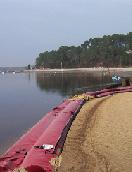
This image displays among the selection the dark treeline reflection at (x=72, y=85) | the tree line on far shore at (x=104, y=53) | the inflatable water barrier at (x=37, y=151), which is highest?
the tree line on far shore at (x=104, y=53)

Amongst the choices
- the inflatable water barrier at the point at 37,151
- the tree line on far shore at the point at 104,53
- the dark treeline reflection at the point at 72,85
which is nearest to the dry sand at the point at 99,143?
the inflatable water barrier at the point at 37,151

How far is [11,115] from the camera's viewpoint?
1141 inches

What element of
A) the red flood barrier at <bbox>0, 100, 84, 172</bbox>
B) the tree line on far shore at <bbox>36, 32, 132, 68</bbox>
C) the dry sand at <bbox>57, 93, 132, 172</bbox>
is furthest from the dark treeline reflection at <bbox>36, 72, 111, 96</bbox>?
the tree line on far shore at <bbox>36, 32, 132, 68</bbox>

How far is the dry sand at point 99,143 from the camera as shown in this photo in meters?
10.6

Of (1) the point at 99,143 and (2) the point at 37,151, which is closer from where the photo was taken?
(2) the point at 37,151

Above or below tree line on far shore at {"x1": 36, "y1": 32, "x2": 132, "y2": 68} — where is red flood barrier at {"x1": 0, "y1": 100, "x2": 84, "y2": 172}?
below

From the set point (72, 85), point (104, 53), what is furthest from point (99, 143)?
point (104, 53)

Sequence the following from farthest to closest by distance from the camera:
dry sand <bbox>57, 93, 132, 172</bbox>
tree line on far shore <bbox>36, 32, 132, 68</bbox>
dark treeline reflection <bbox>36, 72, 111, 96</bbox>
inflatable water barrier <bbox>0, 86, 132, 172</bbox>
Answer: tree line on far shore <bbox>36, 32, 132, 68</bbox>, dark treeline reflection <bbox>36, 72, 111, 96</bbox>, dry sand <bbox>57, 93, 132, 172</bbox>, inflatable water barrier <bbox>0, 86, 132, 172</bbox>

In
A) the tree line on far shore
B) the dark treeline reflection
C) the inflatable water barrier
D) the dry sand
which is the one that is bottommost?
the dark treeline reflection

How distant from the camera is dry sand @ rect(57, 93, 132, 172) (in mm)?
10602

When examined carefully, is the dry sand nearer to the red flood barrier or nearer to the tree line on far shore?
the red flood barrier

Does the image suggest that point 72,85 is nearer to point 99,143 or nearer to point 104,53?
point 99,143

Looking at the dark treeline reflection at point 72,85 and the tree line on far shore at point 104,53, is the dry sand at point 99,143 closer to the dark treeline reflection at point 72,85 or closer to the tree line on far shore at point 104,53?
the dark treeline reflection at point 72,85

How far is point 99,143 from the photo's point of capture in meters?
13.3
